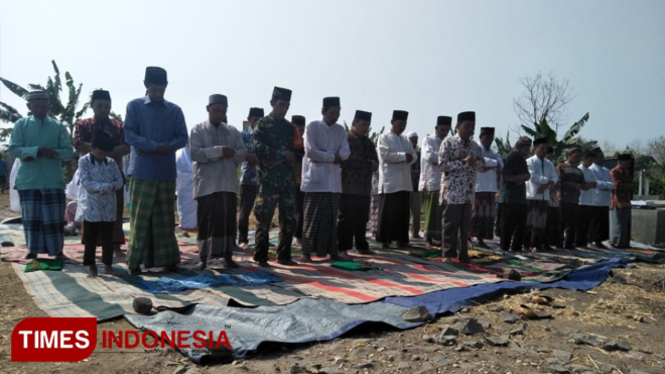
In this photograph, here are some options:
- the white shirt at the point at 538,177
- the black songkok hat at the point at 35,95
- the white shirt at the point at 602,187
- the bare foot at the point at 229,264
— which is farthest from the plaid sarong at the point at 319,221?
the white shirt at the point at 602,187

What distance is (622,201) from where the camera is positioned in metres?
9.58

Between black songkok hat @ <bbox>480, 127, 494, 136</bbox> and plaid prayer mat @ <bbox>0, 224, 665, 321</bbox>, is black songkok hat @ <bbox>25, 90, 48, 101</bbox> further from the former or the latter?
black songkok hat @ <bbox>480, 127, 494, 136</bbox>

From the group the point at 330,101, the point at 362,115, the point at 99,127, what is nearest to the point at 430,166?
the point at 362,115

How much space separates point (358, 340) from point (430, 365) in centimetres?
55

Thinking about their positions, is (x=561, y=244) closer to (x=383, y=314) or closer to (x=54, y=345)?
(x=383, y=314)

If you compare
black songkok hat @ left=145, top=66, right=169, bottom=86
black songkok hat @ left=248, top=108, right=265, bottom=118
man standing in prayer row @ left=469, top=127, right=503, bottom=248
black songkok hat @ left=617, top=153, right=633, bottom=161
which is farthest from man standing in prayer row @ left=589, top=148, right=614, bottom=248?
black songkok hat @ left=145, top=66, right=169, bottom=86

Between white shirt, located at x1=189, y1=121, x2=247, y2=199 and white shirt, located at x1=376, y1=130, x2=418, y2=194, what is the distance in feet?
7.79

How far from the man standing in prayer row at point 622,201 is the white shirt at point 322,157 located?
6047 millimetres

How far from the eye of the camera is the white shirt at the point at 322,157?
19.8 feet

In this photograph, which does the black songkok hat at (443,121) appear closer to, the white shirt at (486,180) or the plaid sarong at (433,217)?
the white shirt at (486,180)

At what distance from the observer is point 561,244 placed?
8914 mm

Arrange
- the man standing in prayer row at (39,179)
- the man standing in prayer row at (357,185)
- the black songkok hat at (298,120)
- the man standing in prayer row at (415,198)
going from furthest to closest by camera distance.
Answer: the man standing in prayer row at (415,198) < the black songkok hat at (298,120) < the man standing in prayer row at (357,185) < the man standing in prayer row at (39,179)

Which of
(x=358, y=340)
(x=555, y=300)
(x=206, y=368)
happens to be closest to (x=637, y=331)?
(x=555, y=300)

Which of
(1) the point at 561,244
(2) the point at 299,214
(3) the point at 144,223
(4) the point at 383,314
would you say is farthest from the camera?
(1) the point at 561,244
